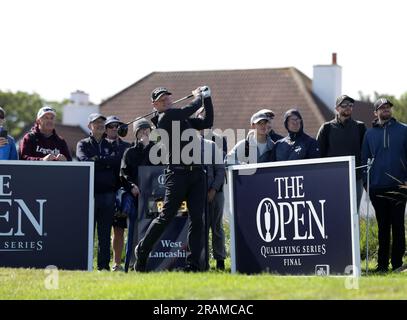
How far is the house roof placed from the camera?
5162 centimetres

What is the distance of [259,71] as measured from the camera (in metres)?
54.9

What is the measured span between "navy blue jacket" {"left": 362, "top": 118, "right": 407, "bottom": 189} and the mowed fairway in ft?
8.29

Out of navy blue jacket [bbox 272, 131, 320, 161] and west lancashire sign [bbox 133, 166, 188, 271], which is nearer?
navy blue jacket [bbox 272, 131, 320, 161]

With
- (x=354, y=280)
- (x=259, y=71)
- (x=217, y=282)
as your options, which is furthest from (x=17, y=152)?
(x=259, y=71)

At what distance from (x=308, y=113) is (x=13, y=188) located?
3898cm

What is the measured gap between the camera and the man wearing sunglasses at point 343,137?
1331 cm

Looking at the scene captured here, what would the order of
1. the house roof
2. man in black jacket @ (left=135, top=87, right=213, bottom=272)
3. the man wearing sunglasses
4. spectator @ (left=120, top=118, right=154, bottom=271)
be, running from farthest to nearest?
the house roof
spectator @ (left=120, top=118, right=154, bottom=271)
the man wearing sunglasses
man in black jacket @ (left=135, top=87, right=213, bottom=272)

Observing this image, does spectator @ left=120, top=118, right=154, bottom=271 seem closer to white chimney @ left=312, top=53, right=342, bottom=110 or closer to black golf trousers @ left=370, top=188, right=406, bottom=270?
black golf trousers @ left=370, top=188, right=406, bottom=270

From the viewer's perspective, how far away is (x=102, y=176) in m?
13.8

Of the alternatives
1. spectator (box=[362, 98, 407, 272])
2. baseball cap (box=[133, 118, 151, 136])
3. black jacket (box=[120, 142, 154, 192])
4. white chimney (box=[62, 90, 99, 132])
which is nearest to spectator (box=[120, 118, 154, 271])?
black jacket (box=[120, 142, 154, 192])

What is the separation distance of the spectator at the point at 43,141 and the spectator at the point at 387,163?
13.4ft

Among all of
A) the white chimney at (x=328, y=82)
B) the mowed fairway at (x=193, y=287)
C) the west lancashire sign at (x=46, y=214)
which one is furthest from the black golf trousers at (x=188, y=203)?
the white chimney at (x=328, y=82)

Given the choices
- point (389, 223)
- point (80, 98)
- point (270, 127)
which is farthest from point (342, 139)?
point (80, 98)
